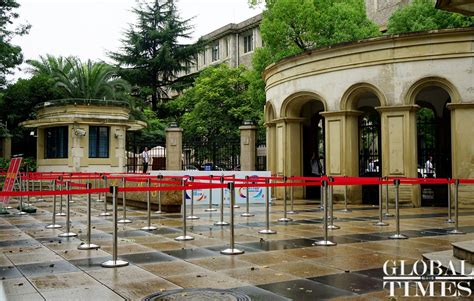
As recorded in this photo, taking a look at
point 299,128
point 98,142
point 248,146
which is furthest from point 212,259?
point 98,142

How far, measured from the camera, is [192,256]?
8453mm

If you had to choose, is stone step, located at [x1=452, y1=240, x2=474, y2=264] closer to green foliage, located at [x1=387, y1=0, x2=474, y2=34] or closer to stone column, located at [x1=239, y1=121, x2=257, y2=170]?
stone column, located at [x1=239, y1=121, x2=257, y2=170]

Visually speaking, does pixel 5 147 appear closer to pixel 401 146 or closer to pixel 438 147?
pixel 401 146

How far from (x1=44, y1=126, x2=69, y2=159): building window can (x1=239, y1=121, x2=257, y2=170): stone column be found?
→ 9.63 metres

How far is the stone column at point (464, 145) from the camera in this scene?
54.7ft

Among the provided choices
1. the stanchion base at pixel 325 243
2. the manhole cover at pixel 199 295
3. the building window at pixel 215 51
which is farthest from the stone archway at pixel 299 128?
the building window at pixel 215 51

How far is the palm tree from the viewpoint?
37125 millimetres

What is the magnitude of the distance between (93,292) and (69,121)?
75.2 ft

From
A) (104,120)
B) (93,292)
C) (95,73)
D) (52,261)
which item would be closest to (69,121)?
(104,120)

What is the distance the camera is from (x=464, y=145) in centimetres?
1677

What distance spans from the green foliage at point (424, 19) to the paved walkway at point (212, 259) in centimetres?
2046

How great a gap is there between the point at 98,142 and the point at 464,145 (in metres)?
19.0

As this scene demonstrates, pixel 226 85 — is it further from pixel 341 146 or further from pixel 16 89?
pixel 341 146

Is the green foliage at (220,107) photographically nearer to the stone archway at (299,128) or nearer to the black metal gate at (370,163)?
the black metal gate at (370,163)
